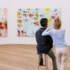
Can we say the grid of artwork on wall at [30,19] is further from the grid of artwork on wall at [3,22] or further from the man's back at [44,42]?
the man's back at [44,42]

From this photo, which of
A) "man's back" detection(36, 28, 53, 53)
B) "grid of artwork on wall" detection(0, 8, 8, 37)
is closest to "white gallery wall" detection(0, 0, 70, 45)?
"grid of artwork on wall" detection(0, 8, 8, 37)

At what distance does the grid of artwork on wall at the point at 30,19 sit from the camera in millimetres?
11508

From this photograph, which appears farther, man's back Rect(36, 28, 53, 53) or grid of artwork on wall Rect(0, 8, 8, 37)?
grid of artwork on wall Rect(0, 8, 8, 37)

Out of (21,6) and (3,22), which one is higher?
(21,6)

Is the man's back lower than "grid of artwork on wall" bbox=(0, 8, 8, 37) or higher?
lower

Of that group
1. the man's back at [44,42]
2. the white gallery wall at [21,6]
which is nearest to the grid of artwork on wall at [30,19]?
the white gallery wall at [21,6]

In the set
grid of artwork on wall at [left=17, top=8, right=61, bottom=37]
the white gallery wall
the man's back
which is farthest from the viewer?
grid of artwork on wall at [left=17, top=8, right=61, bottom=37]

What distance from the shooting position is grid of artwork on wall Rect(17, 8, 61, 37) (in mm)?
11508

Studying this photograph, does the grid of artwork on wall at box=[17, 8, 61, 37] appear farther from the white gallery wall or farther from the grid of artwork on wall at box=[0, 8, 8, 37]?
the grid of artwork on wall at box=[0, 8, 8, 37]

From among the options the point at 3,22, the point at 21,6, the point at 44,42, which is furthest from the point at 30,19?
the point at 44,42

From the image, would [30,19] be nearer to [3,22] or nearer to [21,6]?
[21,6]

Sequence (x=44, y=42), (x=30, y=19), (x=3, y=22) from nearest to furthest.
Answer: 1. (x=44, y=42)
2. (x=3, y=22)
3. (x=30, y=19)

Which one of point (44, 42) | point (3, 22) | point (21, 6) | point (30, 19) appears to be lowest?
point (44, 42)

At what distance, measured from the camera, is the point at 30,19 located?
11.6m
